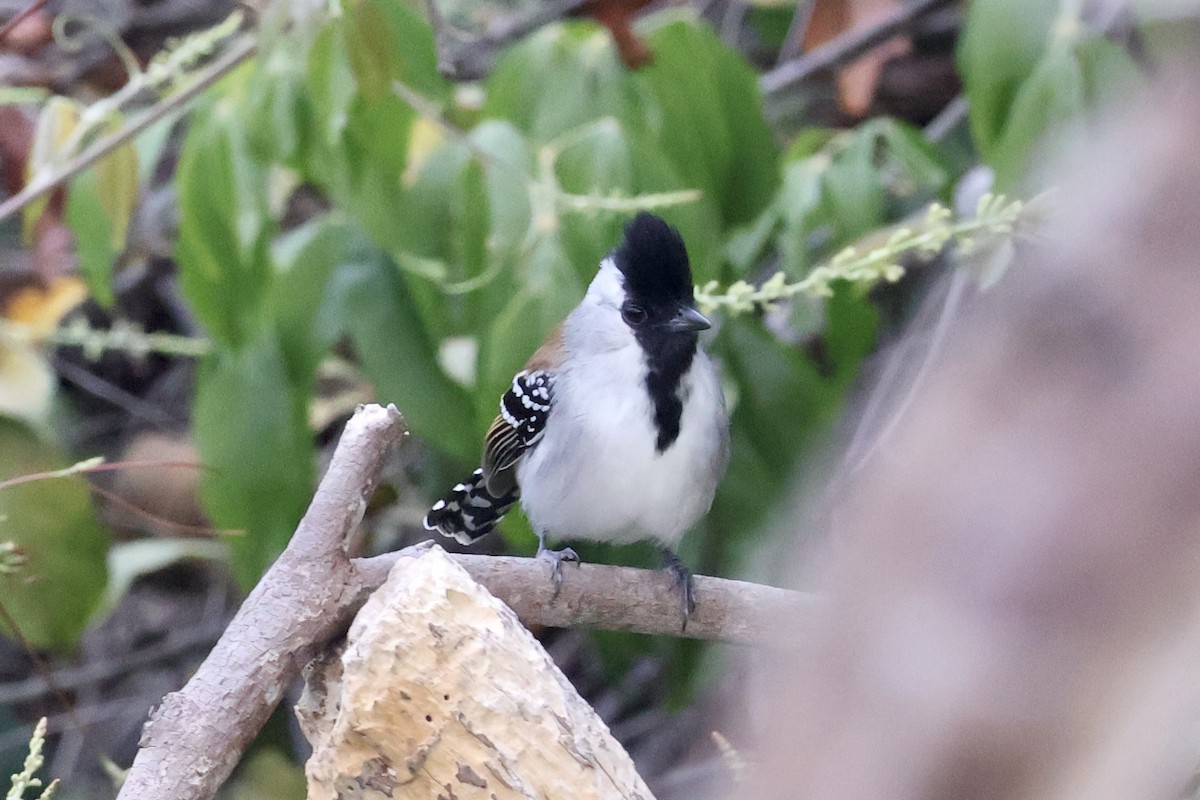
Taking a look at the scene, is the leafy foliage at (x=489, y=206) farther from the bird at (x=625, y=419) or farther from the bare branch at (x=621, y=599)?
the bare branch at (x=621, y=599)

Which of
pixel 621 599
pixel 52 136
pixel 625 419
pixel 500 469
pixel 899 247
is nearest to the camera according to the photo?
pixel 899 247

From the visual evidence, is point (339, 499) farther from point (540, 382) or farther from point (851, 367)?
point (851, 367)

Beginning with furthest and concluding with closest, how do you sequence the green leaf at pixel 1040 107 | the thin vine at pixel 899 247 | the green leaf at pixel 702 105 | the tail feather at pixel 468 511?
the tail feather at pixel 468 511, the green leaf at pixel 702 105, the green leaf at pixel 1040 107, the thin vine at pixel 899 247

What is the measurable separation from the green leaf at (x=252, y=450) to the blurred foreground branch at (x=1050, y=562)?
143 cm

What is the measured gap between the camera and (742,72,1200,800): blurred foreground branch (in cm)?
30

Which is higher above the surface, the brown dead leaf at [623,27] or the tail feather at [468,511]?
the brown dead leaf at [623,27]

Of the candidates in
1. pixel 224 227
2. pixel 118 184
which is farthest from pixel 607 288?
pixel 118 184

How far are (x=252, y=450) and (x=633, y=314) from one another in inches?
20.7

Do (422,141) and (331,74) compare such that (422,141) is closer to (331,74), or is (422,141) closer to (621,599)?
(331,74)

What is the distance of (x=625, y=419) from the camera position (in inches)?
65.5

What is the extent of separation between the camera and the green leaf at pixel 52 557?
1.48m

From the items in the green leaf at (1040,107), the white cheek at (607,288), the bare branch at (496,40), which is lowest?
the green leaf at (1040,107)

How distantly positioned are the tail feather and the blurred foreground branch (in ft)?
5.02

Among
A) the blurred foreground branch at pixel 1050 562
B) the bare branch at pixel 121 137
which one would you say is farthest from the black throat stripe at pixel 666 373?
the blurred foreground branch at pixel 1050 562
